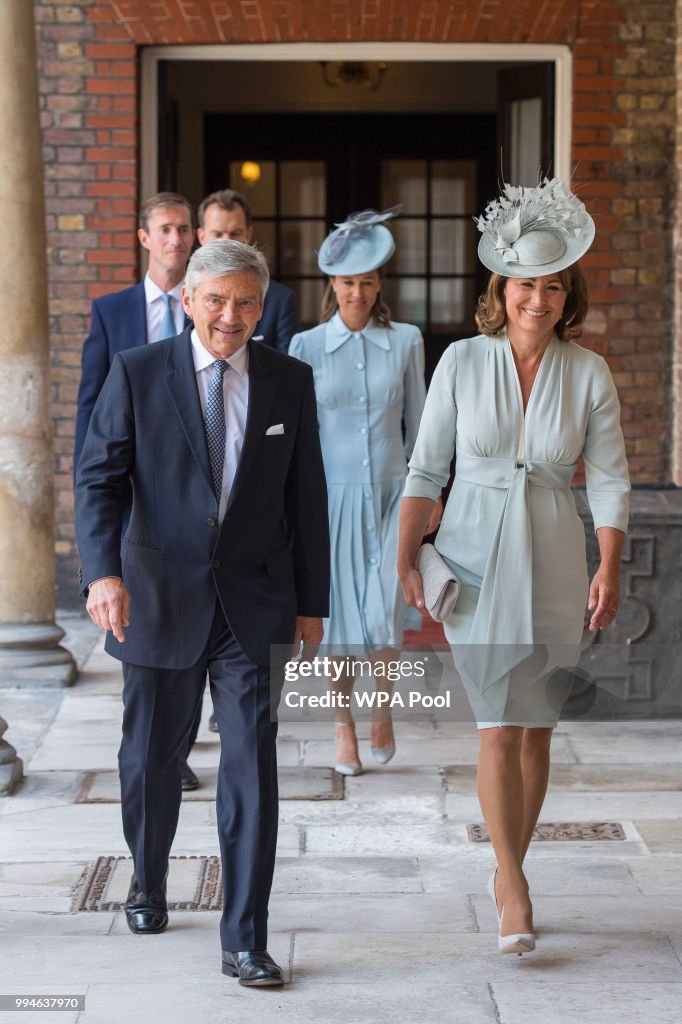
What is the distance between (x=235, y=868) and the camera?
3625 millimetres

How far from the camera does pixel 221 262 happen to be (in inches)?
141

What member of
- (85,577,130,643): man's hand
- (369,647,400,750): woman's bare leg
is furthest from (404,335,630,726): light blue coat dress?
(369,647,400,750): woman's bare leg

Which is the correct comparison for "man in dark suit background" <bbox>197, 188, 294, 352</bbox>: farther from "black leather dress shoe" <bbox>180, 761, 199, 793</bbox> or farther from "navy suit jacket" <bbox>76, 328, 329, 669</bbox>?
"navy suit jacket" <bbox>76, 328, 329, 669</bbox>

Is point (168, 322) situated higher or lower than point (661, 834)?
higher

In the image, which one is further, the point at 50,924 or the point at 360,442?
the point at 360,442

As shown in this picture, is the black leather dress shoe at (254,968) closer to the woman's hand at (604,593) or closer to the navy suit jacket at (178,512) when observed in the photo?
the navy suit jacket at (178,512)

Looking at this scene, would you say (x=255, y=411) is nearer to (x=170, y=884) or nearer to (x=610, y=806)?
(x=170, y=884)

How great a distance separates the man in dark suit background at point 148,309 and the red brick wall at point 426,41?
2.96 metres

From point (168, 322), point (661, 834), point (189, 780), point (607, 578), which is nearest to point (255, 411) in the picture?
point (607, 578)

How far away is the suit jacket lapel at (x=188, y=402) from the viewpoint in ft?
12.0

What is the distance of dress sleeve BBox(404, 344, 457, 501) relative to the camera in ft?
12.9

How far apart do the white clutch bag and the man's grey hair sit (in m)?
0.83

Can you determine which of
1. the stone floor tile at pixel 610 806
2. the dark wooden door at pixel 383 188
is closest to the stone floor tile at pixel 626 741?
the stone floor tile at pixel 610 806

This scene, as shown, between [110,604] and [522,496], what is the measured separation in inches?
40.8
